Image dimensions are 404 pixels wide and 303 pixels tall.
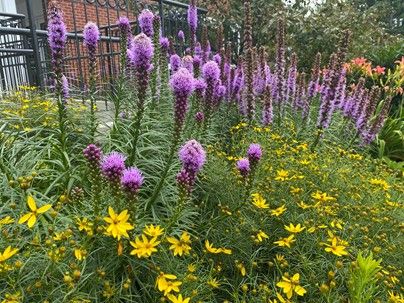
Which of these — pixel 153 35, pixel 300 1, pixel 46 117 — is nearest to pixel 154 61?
pixel 153 35

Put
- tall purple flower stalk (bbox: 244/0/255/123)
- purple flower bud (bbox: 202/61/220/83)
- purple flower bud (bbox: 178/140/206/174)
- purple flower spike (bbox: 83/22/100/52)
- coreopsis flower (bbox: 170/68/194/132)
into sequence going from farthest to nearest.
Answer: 1. tall purple flower stalk (bbox: 244/0/255/123)
2. purple flower bud (bbox: 202/61/220/83)
3. purple flower spike (bbox: 83/22/100/52)
4. coreopsis flower (bbox: 170/68/194/132)
5. purple flower bud (bbox: 178/140/206/174)

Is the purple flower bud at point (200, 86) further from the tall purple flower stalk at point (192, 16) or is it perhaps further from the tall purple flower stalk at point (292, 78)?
the tall purple flower stalk at point (292, 78)

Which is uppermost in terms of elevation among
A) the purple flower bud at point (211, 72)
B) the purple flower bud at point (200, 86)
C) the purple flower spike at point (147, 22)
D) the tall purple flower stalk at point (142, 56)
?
the purple flower spike at point (147, 22)

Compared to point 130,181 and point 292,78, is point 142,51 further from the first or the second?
point 292,78

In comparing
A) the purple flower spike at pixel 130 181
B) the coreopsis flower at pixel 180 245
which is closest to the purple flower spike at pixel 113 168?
the purple flower spike at pixel 130 181

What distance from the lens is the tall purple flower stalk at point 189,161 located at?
5.40 ft

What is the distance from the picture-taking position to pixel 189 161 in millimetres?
1654

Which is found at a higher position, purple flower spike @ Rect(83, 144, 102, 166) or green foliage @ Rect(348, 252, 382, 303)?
purple flower spike @ Rect(83, 144, 102, 166)

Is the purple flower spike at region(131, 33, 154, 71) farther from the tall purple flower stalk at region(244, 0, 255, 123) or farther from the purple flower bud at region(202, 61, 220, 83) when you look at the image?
the tall purple flower stalk at region(244, 0, 255, 123)

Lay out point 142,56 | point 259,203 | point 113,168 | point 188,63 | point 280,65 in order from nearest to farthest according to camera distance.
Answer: point 113,168, point 142,56, point 259,203, point 188,63, point 280,65

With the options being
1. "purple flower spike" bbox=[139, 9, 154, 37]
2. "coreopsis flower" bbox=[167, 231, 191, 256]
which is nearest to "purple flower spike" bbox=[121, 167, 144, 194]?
"coreopsis flower" bbox=[167, 231, 191, 256]

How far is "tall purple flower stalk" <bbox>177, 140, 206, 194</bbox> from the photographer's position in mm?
1645

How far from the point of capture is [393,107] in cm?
775

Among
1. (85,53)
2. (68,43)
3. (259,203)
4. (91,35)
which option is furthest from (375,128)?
(85,53)
